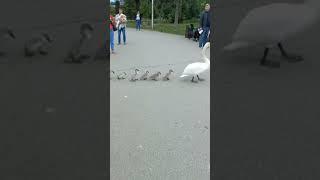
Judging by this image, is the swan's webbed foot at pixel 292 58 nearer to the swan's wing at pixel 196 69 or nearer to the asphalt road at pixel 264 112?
the asphalt road at pixel 264 112

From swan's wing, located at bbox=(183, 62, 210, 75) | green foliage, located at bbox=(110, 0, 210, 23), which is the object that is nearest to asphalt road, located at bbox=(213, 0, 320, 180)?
swan's wing, located at bbox=(183, 62, 210, 75)

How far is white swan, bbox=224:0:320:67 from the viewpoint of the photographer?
2.47 m
